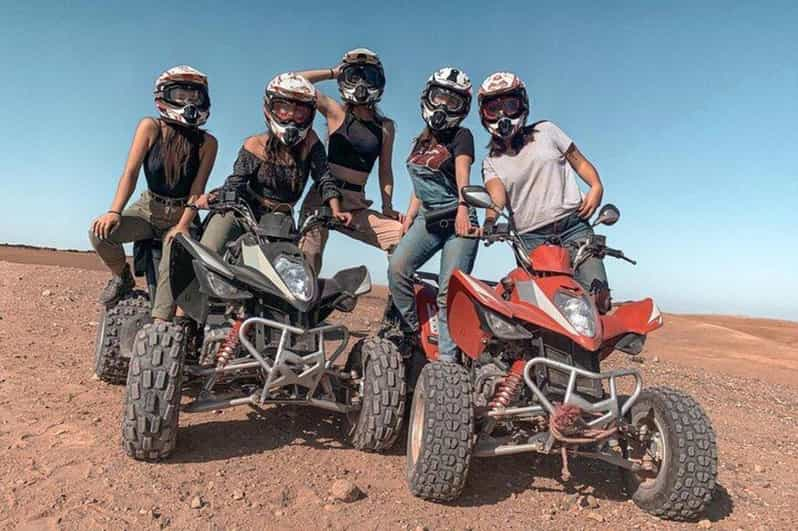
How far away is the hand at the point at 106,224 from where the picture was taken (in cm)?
507

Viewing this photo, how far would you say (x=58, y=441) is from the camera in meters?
4.21

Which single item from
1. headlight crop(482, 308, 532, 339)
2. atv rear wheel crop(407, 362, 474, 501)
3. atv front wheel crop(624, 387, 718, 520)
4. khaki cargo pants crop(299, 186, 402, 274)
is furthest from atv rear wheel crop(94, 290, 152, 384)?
atv front wheel crop(624, 387, 718, 520)

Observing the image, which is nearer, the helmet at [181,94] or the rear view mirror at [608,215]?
the rear view mirror at [608,215]

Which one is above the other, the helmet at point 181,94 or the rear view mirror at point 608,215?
the helmet at point 181,94

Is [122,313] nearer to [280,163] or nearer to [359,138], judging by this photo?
[280,163]

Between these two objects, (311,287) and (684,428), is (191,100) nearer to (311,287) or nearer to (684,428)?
(311,287)

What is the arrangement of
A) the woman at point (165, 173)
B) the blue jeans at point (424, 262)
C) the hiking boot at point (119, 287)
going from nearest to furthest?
the blue jeans at point (424, 262) → the woman at point (165, 173) → the hiking boot at point (119, 287)

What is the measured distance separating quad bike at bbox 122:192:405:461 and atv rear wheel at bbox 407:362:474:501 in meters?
0.56

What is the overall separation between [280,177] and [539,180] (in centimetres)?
204

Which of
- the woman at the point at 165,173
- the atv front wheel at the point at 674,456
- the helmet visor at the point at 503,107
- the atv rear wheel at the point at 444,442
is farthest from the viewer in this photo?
the woman at the point at 165,173

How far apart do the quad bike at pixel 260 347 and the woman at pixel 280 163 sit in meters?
0.31

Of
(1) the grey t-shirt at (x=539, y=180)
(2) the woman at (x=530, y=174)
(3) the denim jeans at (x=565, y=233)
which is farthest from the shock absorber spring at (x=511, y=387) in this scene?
(1) the grey t-shirt at (x=539, y=180)

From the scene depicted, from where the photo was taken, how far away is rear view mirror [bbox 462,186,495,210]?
407cm

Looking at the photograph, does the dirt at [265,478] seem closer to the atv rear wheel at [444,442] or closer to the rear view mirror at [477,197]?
the atv rear wheel at [444,442]
